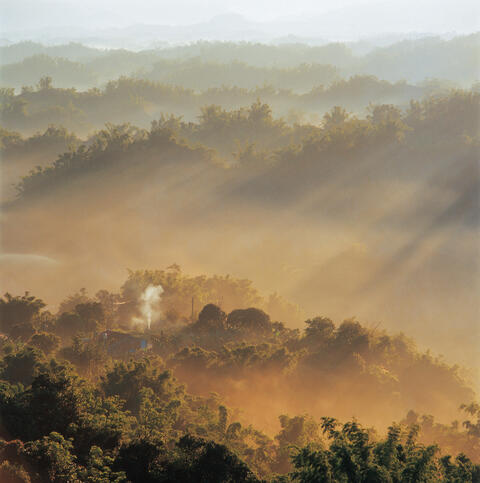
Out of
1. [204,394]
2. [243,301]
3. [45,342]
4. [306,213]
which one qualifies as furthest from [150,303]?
[306,213]

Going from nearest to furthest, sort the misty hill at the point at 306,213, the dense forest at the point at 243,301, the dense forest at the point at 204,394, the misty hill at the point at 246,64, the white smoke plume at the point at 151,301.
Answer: the dense forest at the point at 204,394 → the dense forest at the point at 243,301 → the white smoke plume at the point at 151,301 → the misty hill at the point at 306,213 → the misty hill at the point at 246,64

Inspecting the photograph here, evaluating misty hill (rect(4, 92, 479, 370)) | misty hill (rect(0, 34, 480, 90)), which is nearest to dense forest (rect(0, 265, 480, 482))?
misty hill (rect(4, 92, 479, 370))

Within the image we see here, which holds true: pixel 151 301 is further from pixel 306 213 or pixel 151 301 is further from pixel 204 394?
pixel 306 213

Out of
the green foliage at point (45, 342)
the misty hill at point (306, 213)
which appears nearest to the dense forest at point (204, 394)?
the green foliage at point (45, 342)

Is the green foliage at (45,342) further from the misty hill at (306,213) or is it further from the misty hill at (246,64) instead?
the misty hill at (246,64)

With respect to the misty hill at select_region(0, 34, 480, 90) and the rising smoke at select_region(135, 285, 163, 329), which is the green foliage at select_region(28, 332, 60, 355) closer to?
the rising smoke at select_region(135, 285, 163, 329)

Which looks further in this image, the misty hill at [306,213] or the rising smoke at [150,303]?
the misty hill at [306,213]
